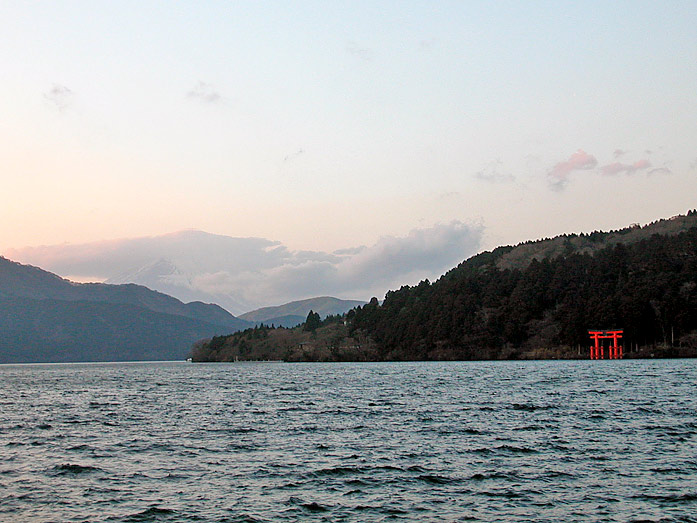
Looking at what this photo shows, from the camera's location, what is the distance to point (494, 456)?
1670 inches

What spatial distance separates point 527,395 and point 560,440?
1654 inches

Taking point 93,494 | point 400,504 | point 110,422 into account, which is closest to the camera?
point 400,504

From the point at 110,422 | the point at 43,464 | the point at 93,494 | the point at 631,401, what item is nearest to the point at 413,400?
the point at 631,401

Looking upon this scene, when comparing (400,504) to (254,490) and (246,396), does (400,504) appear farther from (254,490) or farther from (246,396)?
(246,396)

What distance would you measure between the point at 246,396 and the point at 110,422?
3542cm

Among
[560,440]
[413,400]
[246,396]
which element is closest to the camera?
[560,440]

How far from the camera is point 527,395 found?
8906cm

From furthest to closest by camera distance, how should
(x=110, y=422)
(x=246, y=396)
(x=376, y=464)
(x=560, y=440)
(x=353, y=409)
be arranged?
1. (x=246, y=396)
2. (x=353, y=409)
3. (x=110, y=422)
4. (x=560, y=440)
5. (x=376, y=464)

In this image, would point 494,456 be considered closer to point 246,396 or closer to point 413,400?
point 413,400

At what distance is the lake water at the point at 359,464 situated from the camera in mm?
30156

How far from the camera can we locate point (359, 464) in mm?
40219

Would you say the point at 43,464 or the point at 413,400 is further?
the point at 413,400

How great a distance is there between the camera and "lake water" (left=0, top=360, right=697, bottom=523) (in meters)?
30.2

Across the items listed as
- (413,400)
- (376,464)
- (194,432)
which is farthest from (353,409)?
(376,464)
